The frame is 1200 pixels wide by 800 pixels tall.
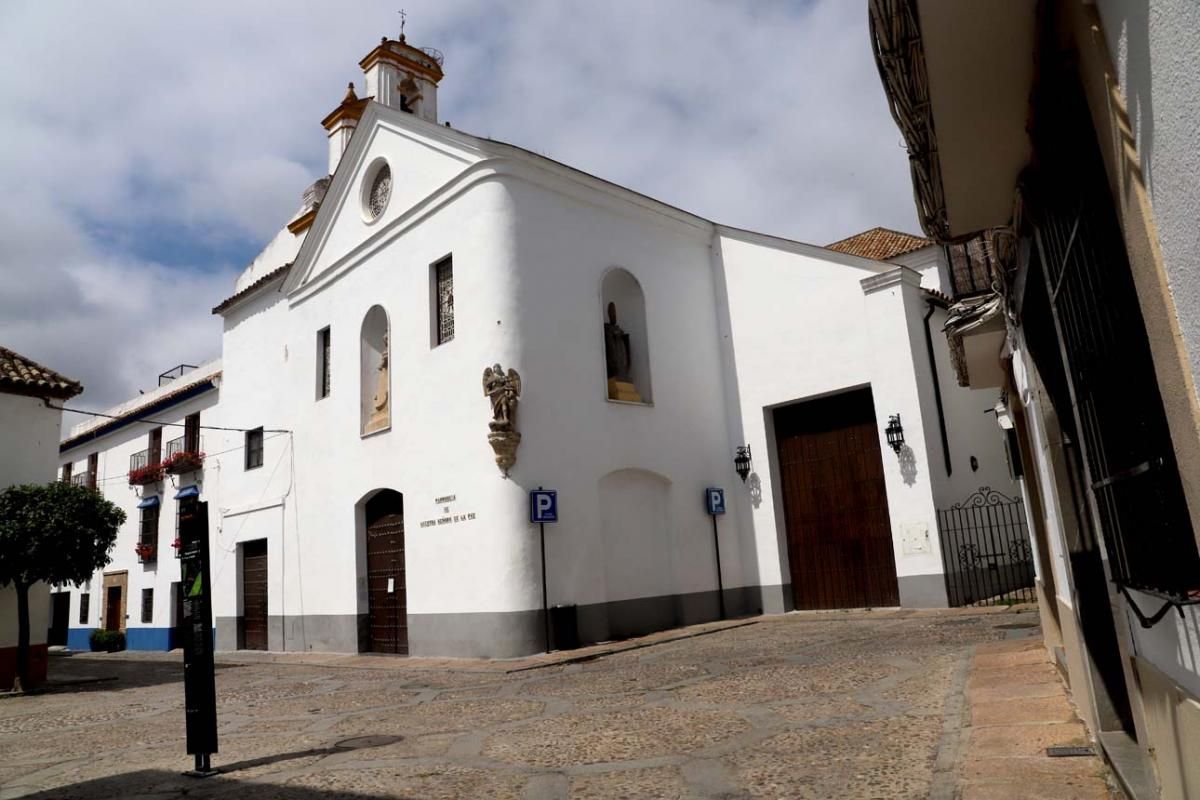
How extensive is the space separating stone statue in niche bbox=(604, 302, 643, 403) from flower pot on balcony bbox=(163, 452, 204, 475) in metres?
13.2

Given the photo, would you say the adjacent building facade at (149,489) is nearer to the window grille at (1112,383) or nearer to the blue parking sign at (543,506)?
the blue parking sign at (543,506)

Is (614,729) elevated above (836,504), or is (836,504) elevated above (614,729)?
(836,504)

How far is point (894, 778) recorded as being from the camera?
15.4 ft

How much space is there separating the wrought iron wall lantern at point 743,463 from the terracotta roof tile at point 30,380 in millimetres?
11436

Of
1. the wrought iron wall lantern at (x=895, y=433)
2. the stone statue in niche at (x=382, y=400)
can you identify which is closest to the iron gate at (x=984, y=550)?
the wrought iron wall lantern at (x=895, y=433)

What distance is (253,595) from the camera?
750 inches

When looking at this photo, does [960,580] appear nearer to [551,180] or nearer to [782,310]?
[782,310]

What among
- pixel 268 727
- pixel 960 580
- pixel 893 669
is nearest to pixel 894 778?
pixel 893 669

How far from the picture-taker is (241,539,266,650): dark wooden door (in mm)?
18734

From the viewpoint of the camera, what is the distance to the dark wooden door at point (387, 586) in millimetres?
14906

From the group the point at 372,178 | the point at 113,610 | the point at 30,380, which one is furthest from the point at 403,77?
the point at 113,610

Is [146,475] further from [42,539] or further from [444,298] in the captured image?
[444,298]

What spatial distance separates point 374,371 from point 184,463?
9.38 metres

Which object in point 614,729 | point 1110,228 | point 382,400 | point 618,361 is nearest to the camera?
point 1110,228
